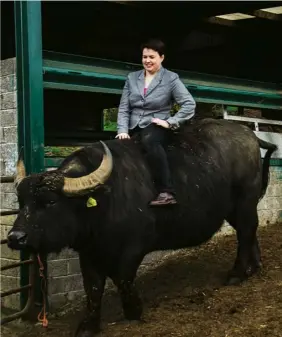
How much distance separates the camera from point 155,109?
5.61 meters

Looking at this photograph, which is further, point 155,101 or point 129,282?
point 155,101

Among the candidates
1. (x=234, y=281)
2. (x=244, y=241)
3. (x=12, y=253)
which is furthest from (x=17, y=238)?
(x=244, y=241)

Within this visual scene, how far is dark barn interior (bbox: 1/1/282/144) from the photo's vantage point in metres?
8.66

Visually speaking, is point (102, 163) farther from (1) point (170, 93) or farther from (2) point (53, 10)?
(2) point (53, 10)

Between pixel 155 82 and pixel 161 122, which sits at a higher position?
pixel 155 82

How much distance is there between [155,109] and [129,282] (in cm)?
157

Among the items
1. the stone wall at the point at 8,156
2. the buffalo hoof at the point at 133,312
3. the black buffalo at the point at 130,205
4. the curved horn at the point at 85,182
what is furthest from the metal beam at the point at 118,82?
the buffalo hoof at the point at 133,312

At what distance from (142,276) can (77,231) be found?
215 cm

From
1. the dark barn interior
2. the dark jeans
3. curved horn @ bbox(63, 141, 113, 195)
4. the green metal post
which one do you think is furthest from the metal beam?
curved horn @ bbox(63, 141, 113, 195)

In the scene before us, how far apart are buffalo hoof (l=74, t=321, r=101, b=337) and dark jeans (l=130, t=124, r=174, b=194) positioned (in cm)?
129

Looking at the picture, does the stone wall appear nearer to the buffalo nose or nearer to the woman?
the woman

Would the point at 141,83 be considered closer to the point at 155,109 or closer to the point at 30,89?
the point at 155,109

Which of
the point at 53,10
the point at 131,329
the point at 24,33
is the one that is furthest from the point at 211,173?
the point at 53,10

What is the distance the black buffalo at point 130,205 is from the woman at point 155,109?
0.41 ft
